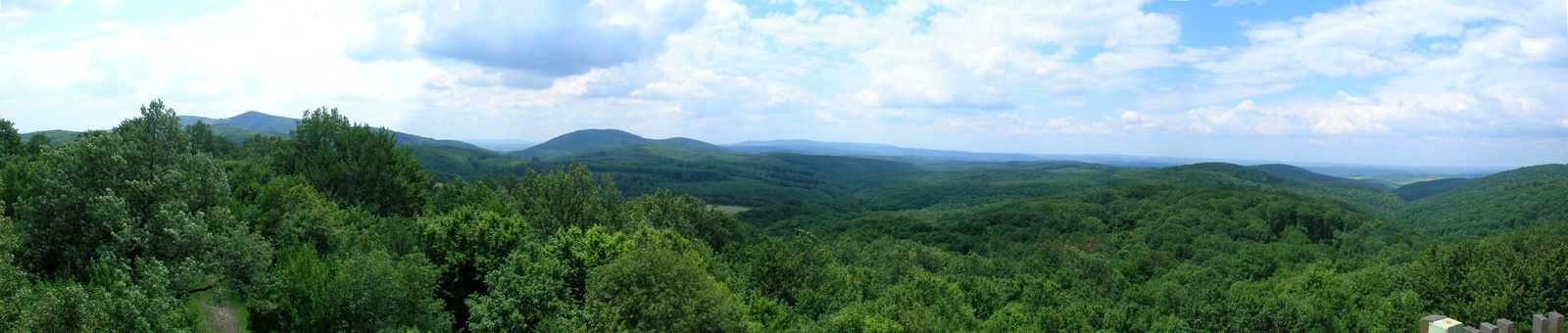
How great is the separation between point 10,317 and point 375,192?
105ft

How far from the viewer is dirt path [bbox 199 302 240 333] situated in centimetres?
2113

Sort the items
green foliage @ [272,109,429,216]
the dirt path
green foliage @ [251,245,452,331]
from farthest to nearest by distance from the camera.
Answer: green foliage @ [272,109,429,216] < the dirt path < green foliage @ [251,245,452,331]

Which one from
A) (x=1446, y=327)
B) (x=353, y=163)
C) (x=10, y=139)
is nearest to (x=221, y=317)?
(x=353, y=163)

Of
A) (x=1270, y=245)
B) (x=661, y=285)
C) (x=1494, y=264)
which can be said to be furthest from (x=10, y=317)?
(x=1270, y=245)

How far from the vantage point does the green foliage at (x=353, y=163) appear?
41969mm

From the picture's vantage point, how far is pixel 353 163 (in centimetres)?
4231

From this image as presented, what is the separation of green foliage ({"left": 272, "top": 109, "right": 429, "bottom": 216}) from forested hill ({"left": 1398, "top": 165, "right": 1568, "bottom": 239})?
154 metres

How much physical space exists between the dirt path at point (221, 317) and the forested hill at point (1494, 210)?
518ft

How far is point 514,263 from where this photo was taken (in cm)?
2500

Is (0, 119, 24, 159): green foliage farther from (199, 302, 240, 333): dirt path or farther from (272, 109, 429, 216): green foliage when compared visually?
(199, 302, 240, 333): dirt path

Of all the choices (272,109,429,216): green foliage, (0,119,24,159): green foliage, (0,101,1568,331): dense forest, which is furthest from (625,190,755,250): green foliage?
(0,119,24,159): green foliage

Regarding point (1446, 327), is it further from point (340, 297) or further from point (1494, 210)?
point (1494, 210)

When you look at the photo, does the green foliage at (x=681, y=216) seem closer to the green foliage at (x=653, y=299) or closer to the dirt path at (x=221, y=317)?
the green foliage at (x=653, y=299)

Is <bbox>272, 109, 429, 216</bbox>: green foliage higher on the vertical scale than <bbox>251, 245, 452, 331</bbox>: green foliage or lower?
higher
